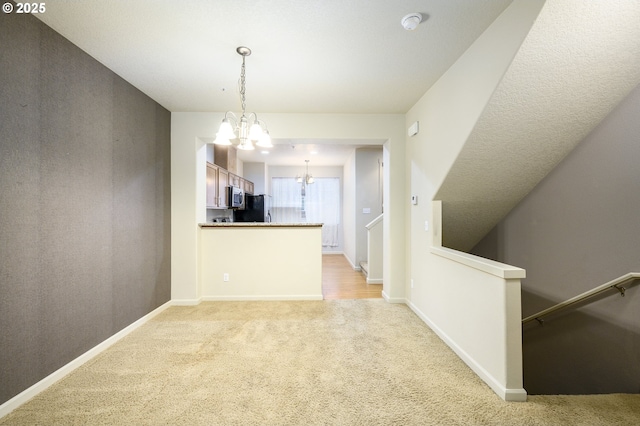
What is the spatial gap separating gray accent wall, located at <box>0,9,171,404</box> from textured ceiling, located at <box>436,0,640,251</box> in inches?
Answer: 132

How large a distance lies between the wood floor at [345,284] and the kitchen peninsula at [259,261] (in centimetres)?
51

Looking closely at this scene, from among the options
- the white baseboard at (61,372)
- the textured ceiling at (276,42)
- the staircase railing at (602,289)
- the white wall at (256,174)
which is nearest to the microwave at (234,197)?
the white wall at (256,174)

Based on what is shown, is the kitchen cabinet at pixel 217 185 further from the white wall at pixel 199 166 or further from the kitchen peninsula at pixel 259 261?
the kitchen peninsula at pixel 259 261

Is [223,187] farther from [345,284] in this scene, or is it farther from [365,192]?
[365,192]

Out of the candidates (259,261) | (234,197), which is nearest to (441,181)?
(259,261)

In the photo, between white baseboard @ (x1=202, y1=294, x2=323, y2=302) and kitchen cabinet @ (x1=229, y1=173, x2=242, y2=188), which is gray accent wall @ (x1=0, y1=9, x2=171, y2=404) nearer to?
white baseboard @ (x1=202, y1=294, x2=323, y2=302)

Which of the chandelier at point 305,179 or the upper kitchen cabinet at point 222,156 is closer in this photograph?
the upper kitchen cabinet at point 222,156

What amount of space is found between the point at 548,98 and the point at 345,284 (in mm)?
3778

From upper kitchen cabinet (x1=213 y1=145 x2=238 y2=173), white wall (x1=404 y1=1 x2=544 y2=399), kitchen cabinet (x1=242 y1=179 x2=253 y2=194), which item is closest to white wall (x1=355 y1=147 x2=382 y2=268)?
white wall (x1=404 y1=1 x2=544 y2=399)

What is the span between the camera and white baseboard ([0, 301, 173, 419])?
1.72 meters

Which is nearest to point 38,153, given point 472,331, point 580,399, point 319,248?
point 319,248

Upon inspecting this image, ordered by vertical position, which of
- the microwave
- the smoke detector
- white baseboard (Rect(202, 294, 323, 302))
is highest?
the smoke detector

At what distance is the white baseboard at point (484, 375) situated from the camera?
1.79 m

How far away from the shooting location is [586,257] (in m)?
2.68
